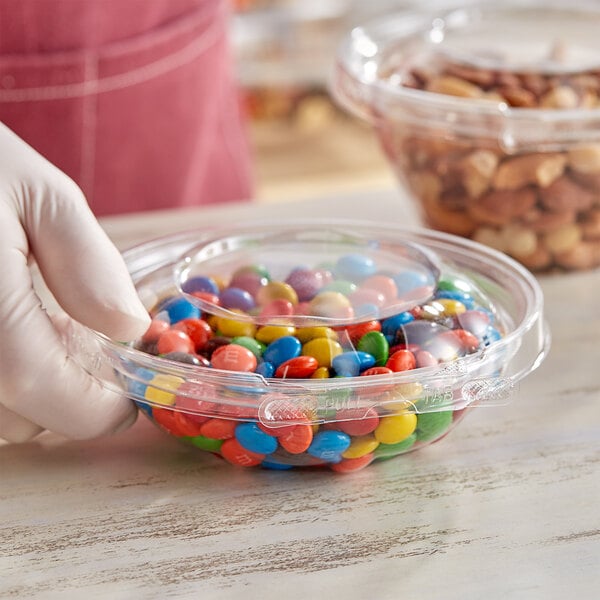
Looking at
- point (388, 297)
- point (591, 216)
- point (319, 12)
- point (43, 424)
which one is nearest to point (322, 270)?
point (388, 297)

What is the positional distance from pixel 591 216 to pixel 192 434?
0.42 m

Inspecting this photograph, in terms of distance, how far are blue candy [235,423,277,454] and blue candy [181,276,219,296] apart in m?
0.10

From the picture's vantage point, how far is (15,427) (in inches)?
22.3

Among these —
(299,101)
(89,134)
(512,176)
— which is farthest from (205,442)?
(299,101)

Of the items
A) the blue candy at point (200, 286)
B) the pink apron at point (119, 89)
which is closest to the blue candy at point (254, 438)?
the blue candy at point (200, 286)

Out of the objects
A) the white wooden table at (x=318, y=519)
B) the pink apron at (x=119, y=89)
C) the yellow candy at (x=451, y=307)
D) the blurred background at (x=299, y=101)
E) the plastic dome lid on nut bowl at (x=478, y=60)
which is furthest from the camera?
the blurred background at (x=299, y=101)

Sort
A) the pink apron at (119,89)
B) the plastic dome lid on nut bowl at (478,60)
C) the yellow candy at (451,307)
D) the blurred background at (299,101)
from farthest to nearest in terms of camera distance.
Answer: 1. the blurred background at (299,101)
2. the pink apron at (119,89)
3. the plastic dome lid on nut bowl at (478,60)
4. the yellow candy at (451,307)

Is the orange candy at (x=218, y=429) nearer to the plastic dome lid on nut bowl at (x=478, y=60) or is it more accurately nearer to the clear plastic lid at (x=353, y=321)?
the clear plastic lid at (x=353, y=321)

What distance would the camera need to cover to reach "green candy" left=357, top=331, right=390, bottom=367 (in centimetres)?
52

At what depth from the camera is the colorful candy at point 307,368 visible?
0.50 metres

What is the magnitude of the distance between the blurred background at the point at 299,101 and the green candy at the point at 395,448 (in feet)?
5.23

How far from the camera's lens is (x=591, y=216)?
80cm

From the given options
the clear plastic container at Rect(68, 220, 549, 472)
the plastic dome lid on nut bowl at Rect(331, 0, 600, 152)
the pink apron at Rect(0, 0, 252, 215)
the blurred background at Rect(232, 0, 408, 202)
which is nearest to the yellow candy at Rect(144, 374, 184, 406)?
the clear plastic container at Rect(68, 220, 549, 472)

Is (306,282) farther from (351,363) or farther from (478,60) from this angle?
(478,60)
